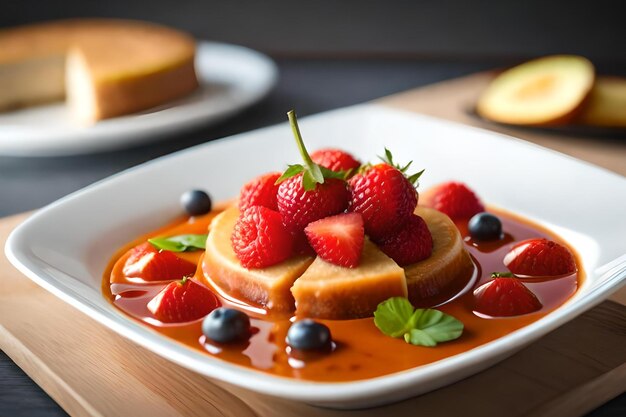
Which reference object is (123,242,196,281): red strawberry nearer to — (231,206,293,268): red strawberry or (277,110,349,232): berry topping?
(231,206,293,268): red strawberry

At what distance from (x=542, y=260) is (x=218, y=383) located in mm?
809

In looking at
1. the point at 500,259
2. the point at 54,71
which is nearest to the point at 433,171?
the point at 500,259

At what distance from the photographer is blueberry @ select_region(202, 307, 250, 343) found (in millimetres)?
1650

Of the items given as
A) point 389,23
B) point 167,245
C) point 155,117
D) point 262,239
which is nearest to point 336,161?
point 262,239

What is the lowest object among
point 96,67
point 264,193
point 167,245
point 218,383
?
point 218,383

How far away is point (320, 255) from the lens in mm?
1847

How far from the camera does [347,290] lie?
1.76 meters

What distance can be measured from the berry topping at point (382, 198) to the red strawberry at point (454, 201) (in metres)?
0.43

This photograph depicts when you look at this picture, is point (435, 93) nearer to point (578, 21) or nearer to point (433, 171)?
point (433, 171)

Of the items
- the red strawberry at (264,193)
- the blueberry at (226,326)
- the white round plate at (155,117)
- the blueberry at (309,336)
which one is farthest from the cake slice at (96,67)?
the blueberry at (309,336)

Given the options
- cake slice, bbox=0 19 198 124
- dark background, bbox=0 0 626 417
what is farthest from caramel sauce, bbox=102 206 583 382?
dark background, bbox=0 0 626 417

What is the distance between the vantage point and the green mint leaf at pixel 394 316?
1.67 metres

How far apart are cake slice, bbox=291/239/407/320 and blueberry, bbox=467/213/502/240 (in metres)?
0.44

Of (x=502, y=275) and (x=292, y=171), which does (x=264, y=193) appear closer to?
(x=292, y=171)
